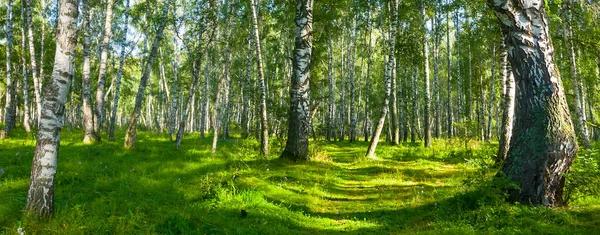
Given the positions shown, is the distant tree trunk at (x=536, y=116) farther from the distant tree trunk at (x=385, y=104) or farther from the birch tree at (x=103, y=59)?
the birch tree at (x=103, y=59)

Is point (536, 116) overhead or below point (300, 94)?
below

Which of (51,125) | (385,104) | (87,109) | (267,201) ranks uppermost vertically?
(385,104)

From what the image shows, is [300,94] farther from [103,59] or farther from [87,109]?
[103,59]

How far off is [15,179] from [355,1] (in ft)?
82.7

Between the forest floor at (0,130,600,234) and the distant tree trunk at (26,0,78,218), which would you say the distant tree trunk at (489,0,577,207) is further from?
the distant tree trunk at (26,0,78,218)

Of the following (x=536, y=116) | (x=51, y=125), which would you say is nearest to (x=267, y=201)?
(x=51, y=125)

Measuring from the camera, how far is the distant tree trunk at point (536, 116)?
17.8ft

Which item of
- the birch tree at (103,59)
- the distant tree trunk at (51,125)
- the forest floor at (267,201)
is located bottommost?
the forest floor at (267,201)

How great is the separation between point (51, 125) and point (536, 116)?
6.81m

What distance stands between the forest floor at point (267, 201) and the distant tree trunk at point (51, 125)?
232 mm

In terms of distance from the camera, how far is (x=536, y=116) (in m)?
5.61

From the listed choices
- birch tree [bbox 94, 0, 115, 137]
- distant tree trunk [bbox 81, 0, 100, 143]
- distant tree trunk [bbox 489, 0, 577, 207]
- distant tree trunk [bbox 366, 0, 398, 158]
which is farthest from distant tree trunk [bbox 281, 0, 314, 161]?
birch tree [bbox 94, 0, 115, 137]

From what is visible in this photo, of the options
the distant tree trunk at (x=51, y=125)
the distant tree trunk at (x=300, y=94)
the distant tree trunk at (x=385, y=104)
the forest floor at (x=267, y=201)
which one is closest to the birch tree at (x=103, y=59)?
the forest floor at (x=267, y=201)

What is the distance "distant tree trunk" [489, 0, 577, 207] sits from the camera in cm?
543
